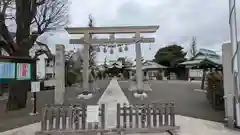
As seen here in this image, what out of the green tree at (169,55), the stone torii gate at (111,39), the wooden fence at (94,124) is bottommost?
the wooden fence at (94,124)

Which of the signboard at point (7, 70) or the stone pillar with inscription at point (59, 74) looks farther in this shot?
the stone pillar with inscription at point (59, 74)

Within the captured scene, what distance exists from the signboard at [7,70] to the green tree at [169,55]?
3744 centimetres

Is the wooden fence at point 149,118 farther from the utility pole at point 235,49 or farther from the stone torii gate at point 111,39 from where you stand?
the stone torii gate at point 111,39

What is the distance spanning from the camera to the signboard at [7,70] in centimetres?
849

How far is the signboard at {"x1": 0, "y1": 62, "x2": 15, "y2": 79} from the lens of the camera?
27.9ft

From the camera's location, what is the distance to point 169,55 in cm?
4800


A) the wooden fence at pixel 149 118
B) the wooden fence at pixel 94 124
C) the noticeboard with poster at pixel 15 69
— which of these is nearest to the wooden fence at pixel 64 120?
the wooden fence at pixel 94 124

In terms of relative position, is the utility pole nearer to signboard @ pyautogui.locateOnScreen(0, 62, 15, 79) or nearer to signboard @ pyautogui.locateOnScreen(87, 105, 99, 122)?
signboard @ pyautogui.locateOnScreen(87, 105, 99, 122)

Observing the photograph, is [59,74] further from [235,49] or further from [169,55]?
[169,55]

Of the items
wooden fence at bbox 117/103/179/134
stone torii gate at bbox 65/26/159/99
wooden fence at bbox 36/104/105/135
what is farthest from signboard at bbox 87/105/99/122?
stone torii gate at bbox 65/26/159/99

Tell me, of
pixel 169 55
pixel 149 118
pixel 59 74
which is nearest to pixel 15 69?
pixel 59 74

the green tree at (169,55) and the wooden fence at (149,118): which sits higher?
the green tree at (169,55)

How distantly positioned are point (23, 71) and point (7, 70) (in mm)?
693

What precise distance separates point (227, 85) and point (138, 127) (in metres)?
2.89
